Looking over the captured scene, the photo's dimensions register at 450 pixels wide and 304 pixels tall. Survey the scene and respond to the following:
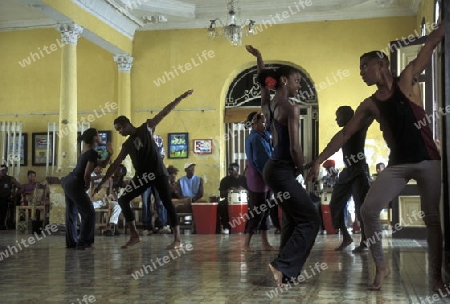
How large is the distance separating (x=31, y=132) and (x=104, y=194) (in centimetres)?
508

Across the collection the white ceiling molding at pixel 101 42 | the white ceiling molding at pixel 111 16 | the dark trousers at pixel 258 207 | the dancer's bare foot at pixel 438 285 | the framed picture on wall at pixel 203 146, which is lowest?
the dancer's bare foot at pixel 438 285

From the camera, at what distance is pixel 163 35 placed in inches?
635

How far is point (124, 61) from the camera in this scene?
52.5 ft

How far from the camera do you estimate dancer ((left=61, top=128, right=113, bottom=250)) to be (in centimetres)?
782

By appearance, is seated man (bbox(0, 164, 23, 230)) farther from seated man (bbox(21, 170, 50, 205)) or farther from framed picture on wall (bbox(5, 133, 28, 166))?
framed picture on wall (bbox(5, 133, 28, 166))

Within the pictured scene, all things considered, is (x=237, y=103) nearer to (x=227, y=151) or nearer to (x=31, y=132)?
(x=227, y=151)

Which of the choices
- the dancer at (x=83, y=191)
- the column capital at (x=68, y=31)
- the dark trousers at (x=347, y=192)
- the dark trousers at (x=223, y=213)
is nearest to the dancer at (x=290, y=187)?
the dark trousers at (x=347, y=192)

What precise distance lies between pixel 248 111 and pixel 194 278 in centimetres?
1122

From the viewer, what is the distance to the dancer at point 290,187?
176 inches

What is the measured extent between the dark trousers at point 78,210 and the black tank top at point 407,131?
474 centimetres

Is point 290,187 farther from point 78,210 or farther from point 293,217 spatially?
point 78,210

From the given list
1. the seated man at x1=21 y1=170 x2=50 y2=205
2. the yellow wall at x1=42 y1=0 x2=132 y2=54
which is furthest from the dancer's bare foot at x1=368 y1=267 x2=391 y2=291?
the seated man at x1=21 y1=170 x2=50 y2=205

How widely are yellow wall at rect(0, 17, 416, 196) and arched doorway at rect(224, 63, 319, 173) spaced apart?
286 millimetres

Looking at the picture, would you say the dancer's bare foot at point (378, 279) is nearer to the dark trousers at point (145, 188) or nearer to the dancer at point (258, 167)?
the dancer at point (258, 167)
